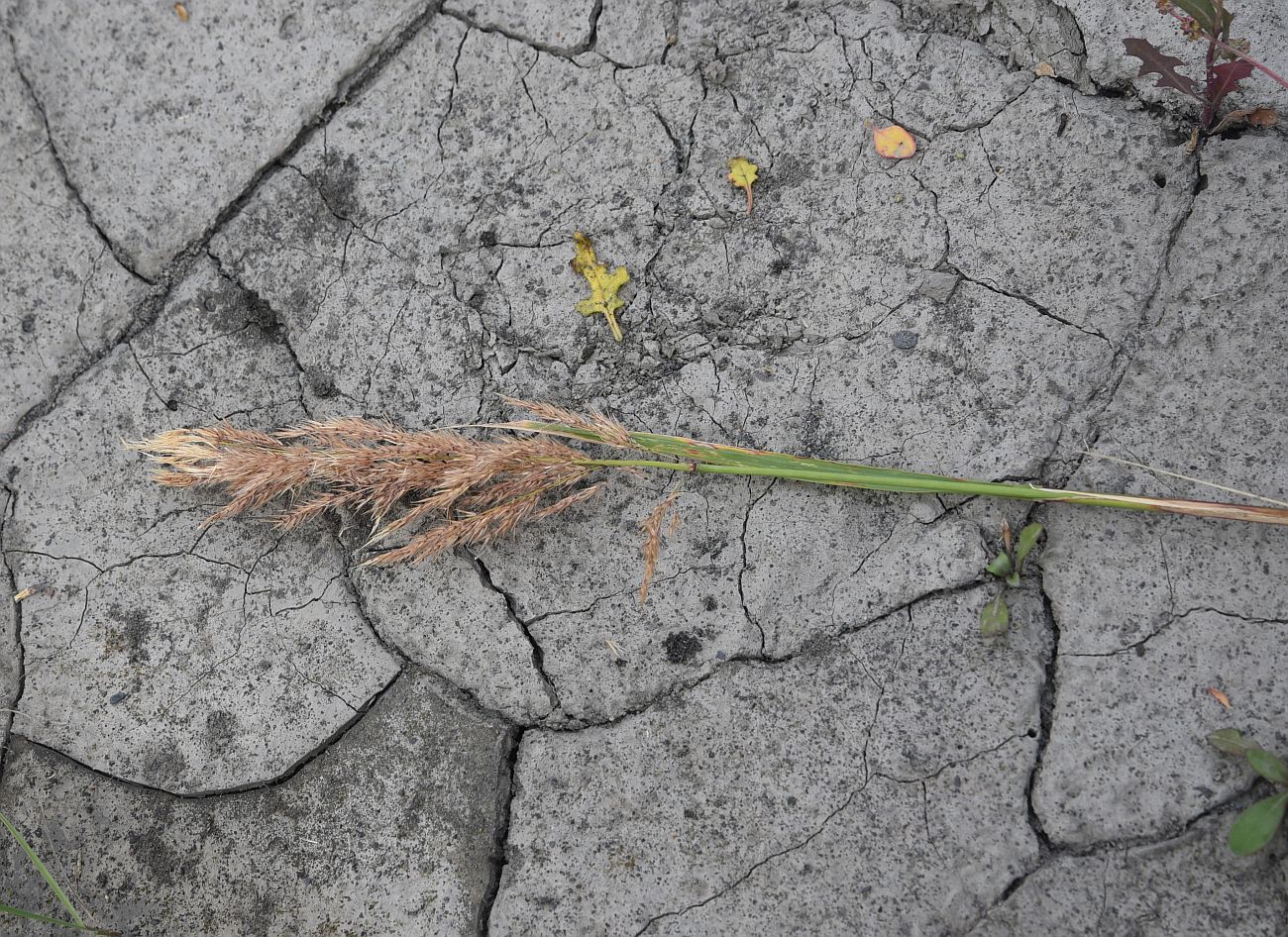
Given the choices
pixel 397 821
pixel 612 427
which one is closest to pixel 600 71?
pixel 612 427

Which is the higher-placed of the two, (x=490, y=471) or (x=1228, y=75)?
(x=1228, y=75)

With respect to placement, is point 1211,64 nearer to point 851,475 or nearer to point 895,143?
point 895,143

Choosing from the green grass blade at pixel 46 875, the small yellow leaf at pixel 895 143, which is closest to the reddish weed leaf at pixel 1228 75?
the small yellow leaf at pixel 895 143

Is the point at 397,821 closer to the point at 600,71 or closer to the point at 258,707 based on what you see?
the point at 258,707

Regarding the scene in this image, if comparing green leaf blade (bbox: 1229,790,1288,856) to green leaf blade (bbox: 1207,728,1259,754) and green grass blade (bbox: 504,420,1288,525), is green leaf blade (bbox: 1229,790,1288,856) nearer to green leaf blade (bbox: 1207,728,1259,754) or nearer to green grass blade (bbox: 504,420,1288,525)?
green leaf blade (bbox: 1207,728,1259,754)

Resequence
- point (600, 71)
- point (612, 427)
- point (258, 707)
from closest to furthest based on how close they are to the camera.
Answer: point (612, 427)
point (258, 707)
point (600, 71)

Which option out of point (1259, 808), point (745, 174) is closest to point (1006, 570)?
point (1259, 808)

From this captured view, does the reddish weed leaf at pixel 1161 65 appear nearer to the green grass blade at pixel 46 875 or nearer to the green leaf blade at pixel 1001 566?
the green leaf blade at pixel 1001 566
